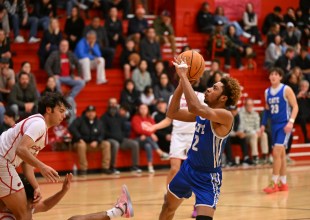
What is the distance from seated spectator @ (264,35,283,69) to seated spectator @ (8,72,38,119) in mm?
8001

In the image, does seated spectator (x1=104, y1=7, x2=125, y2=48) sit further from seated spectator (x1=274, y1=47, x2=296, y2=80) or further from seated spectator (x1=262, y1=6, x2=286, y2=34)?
seated spectator (x1=262, y1=6, x2=286, y2=34)

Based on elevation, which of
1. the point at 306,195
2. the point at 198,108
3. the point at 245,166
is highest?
the point at 198,108

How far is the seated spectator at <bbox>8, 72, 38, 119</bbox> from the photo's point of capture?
14448 millimetres

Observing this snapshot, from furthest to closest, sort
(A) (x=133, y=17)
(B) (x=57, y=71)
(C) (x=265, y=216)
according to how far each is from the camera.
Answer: (A) (x=133, y=17) → (B) (x=57, y=71) → (C) (x=265, y=216)

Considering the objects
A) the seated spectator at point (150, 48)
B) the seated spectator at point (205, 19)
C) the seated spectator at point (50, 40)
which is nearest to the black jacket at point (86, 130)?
the seated spectator at point (50, 40)

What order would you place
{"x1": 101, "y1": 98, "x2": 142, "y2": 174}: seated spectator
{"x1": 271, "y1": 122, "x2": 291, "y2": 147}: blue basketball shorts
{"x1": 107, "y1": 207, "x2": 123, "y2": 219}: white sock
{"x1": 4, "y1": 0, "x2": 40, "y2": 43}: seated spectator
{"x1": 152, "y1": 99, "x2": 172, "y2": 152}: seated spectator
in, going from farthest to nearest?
{"x1": 4, "y1": 0, "x2": 40, "y2": 43}: seated spectator < {"x1": 152, "y1": 99, "x2": 172, "y2": 152}: seated spectator < {"x1": 101, "y1": 98, "x2": 142, "y2": 174}: seated spectator < {"x1": 271, "y1": 122, "x2": 291, "y2": 147}: blue basketball shorts < {"x1": 107, "y1": 207, "x2": 123, "y2": 219}: white sock

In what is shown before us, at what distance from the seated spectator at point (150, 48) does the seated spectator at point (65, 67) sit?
1.96 metres

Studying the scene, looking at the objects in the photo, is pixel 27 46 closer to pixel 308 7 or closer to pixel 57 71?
pixel 57 71

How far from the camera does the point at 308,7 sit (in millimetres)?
22891

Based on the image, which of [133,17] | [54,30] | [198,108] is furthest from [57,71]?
[198,108]

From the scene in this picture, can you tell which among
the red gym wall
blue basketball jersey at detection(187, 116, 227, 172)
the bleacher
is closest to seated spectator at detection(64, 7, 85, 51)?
the bleacher

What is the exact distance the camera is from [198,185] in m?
7.09

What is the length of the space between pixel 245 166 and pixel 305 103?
293cm

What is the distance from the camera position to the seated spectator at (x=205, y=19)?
20531mm
